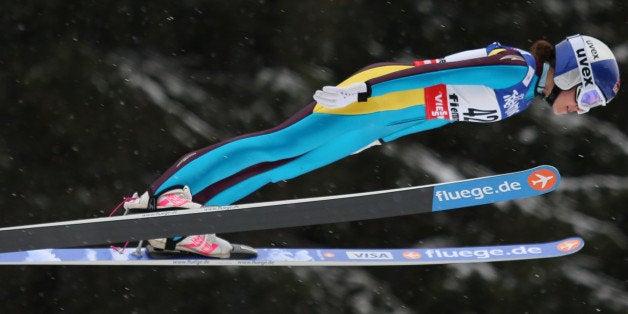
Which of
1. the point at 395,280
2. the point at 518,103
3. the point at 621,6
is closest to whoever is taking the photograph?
the point at 518,103

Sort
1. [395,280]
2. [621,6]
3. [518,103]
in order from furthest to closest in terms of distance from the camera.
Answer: [395,280]
[621,6]
[518,103]

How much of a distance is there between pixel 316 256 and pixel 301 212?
82 cm

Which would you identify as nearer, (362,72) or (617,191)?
(362,72)

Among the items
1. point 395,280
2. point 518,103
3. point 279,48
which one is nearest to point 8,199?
point 279,48

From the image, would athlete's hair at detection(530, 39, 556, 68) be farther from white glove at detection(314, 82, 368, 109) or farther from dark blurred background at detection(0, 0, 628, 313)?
dark blurred background at detection(0, 0, 628, 313)

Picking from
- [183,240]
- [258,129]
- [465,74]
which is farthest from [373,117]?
[258,129]

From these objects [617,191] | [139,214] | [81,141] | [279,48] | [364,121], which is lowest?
[617,191]

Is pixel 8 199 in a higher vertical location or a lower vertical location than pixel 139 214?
lower

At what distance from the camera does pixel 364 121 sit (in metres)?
3.51

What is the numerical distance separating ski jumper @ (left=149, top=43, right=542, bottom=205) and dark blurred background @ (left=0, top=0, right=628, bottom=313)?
80.1 inches

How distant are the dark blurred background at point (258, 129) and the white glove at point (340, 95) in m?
2.24

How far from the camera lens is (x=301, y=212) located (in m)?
3.42

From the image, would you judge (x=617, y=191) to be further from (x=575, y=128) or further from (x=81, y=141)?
(x=81, y=141)

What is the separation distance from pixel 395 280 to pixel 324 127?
2.53 meters
